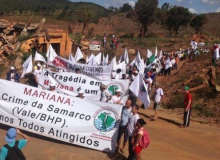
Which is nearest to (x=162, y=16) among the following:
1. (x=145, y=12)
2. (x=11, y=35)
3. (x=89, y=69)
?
(x=145, y=12)

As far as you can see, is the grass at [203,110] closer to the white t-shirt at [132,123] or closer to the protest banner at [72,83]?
the protest banner at [72,83]

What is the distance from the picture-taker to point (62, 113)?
329 inches

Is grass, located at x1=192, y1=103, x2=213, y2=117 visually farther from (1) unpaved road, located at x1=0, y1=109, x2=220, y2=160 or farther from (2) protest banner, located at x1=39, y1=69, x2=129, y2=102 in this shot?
(2) protest banner, located at x1=39, y1=69, x2=129, y2=102

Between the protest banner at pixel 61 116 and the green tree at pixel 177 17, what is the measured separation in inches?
2115

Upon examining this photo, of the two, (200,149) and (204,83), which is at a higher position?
(204,83)

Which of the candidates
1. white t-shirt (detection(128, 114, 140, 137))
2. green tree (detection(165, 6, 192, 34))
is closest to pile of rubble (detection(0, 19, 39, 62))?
white t-shirt (detection(128, 114, 140, 137))

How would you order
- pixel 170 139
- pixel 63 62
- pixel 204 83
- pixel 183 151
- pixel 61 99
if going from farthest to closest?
pixel 204 83, pixel 63 62, pixel 170 139, pixel 183 151, pixel 61 99

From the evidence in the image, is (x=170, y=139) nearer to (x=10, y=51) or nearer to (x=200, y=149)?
(x=200, y=149)

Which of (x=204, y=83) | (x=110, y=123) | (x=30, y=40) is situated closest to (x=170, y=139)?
(x=110, y=123)

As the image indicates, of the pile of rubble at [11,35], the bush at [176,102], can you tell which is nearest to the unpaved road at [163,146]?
the bush at [176,102]

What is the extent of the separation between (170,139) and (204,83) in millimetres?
7332

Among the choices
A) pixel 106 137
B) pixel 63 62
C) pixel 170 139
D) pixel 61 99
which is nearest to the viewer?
pixel 106 137

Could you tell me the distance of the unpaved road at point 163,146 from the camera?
7.96 m

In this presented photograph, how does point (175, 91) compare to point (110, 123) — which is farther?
point (175, 91)
